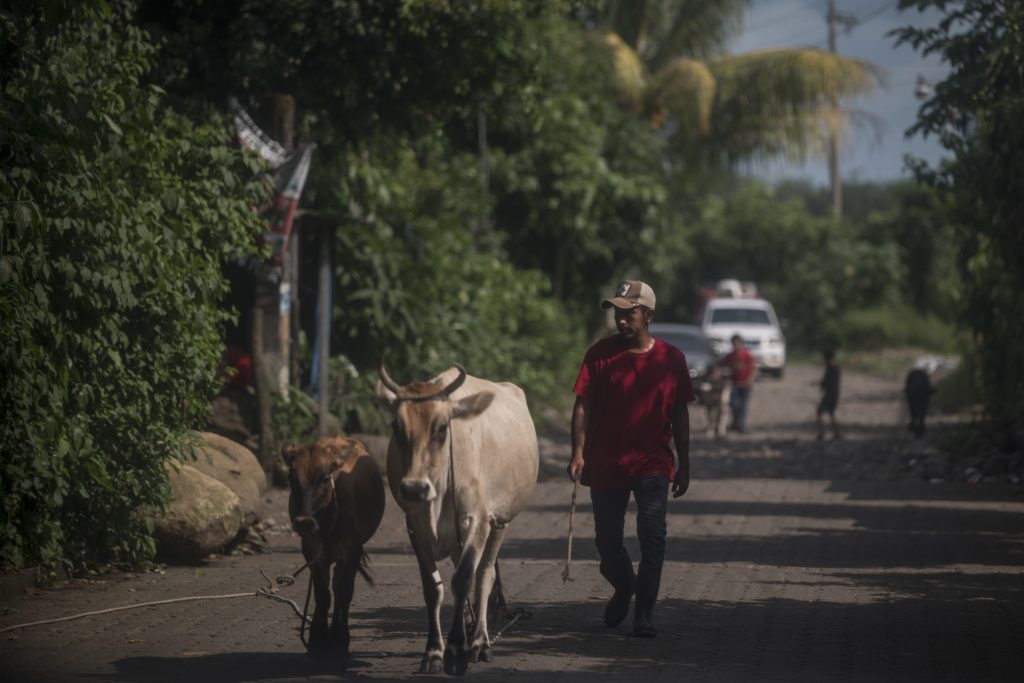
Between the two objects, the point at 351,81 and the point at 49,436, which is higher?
the point at 351,81

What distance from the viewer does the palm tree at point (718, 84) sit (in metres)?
33.3

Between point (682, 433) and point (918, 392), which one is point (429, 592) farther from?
point (918, 392)

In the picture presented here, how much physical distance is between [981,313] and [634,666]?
14103 millimetres

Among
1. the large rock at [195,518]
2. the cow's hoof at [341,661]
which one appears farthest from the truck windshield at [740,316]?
the cow's hoof at [341,661]

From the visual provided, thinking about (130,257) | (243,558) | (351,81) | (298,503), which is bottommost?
(243,558)

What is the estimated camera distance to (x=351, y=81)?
55.3 feet

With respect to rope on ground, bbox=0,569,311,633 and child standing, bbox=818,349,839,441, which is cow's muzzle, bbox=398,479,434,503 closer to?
rope on ground, bbox=0,569,311,633

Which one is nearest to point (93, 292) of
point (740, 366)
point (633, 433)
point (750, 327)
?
point (633, 433)

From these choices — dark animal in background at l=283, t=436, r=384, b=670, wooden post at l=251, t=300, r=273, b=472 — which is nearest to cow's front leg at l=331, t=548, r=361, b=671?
dark animal in background at l=283, t=436, r=384, b=670

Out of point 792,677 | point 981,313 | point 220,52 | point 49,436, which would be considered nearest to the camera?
point 792,677

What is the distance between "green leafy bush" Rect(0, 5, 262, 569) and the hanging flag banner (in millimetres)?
3398

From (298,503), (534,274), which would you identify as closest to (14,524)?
(298,503)

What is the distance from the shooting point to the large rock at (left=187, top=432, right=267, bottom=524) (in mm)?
12734

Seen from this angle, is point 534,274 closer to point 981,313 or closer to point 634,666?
point 981,313
